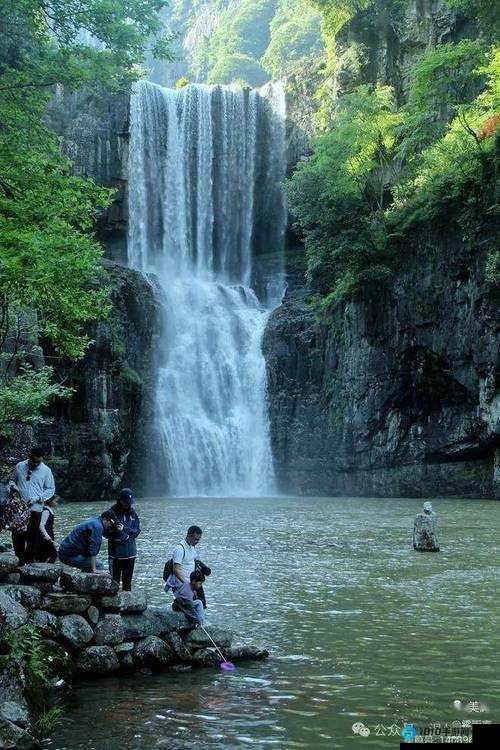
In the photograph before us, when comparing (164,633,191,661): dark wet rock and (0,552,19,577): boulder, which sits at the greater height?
(0,552,19,577): boulder

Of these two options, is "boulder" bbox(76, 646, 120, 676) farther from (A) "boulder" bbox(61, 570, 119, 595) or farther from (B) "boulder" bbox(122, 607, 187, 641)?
(A) "boulder" bbox(61, 570, 119, 595)

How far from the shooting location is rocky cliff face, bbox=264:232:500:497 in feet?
105

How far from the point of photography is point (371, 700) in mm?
6559

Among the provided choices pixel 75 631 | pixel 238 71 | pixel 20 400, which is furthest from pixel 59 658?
pixel 238 71

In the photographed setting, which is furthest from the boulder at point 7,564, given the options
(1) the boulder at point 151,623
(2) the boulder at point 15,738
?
(2) the boulder at point 15,738

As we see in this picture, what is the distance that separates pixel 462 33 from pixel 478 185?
1218 cm

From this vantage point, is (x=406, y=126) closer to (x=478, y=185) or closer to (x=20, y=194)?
(x=478, y=185)

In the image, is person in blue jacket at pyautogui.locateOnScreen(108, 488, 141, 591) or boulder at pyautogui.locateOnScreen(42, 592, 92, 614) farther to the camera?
person in blue jacket at pyautogui.locateOnScreen(108, 488, 141, 591)

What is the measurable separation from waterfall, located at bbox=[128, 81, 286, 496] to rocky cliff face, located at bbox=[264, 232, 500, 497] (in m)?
2.45

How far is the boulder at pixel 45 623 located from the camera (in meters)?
7.59

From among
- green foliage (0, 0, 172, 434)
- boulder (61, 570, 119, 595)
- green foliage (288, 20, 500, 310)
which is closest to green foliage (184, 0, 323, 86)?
green foliage (288, 20, 500, 310)

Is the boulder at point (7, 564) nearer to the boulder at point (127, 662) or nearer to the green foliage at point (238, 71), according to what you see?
the boulder at point (127, 662)

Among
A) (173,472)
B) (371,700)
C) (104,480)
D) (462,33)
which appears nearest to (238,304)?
(173,472)

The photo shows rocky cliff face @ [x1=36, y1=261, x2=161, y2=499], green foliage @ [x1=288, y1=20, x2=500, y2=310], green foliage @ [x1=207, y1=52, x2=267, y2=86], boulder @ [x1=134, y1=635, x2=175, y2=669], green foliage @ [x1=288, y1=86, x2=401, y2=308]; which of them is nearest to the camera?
boulder @ [x1=134, y1=635, x2=175, y2=669]
